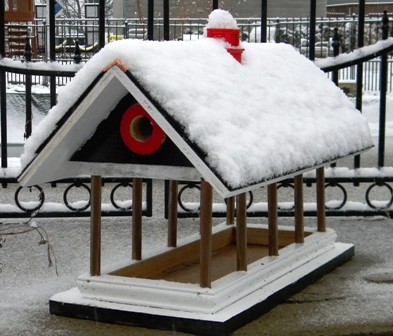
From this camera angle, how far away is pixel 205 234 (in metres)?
4.16

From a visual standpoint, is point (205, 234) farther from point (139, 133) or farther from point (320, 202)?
point (320, 202)

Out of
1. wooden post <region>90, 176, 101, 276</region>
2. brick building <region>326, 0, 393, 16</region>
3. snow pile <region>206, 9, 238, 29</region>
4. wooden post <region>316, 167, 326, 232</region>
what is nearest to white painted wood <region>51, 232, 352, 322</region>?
wooden post <region>90, 176, 101, 276</region>

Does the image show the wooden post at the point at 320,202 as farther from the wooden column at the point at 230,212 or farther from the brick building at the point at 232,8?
the brick building at the point at 232,8

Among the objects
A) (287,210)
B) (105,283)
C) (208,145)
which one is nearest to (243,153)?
(208,145)

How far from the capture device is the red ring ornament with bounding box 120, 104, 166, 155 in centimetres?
421

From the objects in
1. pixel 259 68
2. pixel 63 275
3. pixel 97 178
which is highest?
pixel 259 68

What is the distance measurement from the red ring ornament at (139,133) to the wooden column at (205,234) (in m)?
0.28

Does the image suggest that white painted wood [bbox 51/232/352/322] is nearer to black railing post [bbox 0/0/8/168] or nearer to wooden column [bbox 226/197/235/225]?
wooden column [bbox 226/197/235/225]

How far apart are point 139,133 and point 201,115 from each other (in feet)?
1.44

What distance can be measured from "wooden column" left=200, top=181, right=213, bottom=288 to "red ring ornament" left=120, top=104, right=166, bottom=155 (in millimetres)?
278

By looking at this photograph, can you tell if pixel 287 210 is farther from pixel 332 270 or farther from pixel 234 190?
pixel 234 190

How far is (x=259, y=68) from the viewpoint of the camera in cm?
485

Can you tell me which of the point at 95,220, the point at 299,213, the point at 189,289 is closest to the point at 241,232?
the point at 189,289

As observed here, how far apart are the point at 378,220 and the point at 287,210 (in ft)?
2.08
